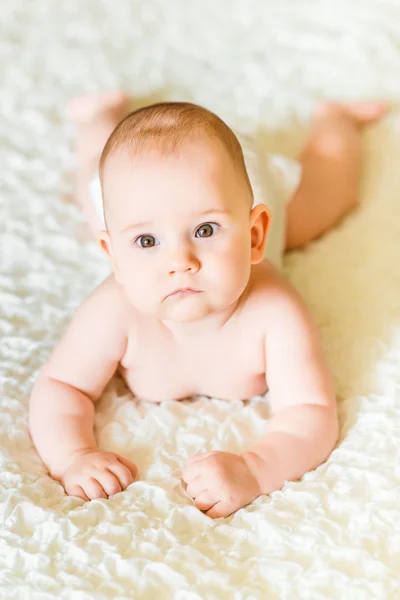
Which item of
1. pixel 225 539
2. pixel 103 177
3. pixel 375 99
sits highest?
pixel 103 177

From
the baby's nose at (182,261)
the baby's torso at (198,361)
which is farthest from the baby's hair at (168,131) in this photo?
the baby's torso at (198,361)

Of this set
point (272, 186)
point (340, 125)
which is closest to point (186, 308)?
point (272, 186)

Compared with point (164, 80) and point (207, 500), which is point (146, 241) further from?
point (164, 80)

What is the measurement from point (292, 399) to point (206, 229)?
27cm

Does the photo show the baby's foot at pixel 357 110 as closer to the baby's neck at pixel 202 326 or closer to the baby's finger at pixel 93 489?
the baby's neck at pixel 202 326

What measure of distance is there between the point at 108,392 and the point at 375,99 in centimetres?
90

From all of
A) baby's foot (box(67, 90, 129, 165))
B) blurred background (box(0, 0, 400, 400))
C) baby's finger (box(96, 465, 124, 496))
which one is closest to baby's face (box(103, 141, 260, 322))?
baby's finger (box(96, 465, 124, 496))

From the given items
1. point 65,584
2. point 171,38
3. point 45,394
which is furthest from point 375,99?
point 65,584

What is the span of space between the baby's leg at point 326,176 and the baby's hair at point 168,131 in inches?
16.7

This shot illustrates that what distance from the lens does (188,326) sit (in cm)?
117

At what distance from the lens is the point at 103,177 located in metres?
1.06

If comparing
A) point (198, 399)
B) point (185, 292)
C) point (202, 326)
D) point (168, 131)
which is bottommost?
point (198, 399)

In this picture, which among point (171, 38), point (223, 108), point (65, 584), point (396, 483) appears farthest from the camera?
point (171, 38)

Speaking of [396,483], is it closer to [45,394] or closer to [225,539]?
[225,539]
